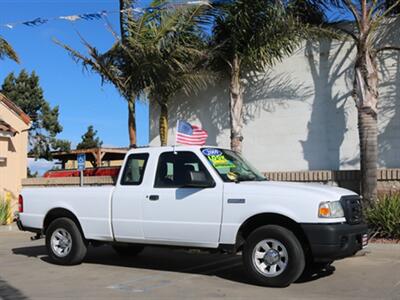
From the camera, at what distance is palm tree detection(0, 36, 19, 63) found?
1800 cm

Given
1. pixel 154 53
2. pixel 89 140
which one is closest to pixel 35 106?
pixel 89 140

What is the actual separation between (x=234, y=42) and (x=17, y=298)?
9.04m

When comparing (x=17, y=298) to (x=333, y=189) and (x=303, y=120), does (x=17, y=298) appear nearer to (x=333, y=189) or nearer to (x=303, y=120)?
(x=333, y=189)

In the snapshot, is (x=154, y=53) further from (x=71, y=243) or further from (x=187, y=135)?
(x=71, y=243)

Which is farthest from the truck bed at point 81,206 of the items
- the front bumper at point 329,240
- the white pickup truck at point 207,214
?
the front bumper at point 329,240

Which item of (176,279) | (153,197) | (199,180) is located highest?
(199,180)

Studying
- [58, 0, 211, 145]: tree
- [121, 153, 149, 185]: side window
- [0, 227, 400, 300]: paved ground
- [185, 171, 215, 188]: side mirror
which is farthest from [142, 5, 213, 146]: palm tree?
[185, 171, 215, 188]: side mirror

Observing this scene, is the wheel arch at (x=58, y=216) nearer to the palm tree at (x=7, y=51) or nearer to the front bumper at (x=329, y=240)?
the front bumper at (x=329, y=240)

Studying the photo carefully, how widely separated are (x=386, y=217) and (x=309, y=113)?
4122 millimetres

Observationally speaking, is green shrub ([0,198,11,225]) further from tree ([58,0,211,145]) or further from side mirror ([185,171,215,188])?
side mirror ([185,171,215,188])

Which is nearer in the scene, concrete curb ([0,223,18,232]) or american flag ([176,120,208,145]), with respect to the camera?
american flag ([176,120,208,145])

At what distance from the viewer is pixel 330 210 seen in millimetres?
7359

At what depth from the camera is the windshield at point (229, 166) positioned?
8.29 meters

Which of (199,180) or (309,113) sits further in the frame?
(309,113)
